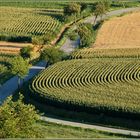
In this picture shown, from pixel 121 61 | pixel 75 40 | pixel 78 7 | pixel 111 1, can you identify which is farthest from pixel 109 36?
pixel 111 1

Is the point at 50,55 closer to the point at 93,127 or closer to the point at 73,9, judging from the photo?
the point at 93,127

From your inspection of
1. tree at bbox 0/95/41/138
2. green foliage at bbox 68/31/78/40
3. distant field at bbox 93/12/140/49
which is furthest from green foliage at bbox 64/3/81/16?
tree at bbox 0/95/41/138

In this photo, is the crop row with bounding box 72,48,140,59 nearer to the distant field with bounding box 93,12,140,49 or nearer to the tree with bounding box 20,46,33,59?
the distant field with bounding box 93,12,140,49

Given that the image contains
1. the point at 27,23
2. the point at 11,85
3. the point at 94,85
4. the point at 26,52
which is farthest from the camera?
the point at 27,23

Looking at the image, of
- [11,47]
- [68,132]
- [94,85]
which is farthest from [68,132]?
[11,47]

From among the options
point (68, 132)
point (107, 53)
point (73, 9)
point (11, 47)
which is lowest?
point (11, 47)

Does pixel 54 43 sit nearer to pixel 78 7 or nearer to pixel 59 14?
pixel 78 7

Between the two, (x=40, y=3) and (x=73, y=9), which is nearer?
(x=73, y=9)
